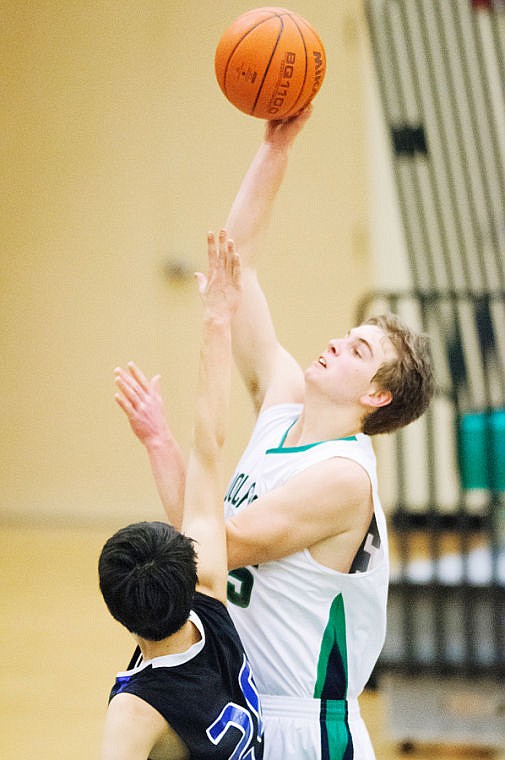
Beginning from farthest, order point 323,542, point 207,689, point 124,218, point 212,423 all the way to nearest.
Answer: point 124,218
point 323,542
point 212,423
point 207,689

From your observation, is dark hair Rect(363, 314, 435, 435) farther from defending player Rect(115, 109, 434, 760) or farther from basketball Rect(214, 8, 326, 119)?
basketball Rect(214, 8, 326, 119)

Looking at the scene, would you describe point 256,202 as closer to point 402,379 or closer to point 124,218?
point 402,379

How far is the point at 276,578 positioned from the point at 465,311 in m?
2.50

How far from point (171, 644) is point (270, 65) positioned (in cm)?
134

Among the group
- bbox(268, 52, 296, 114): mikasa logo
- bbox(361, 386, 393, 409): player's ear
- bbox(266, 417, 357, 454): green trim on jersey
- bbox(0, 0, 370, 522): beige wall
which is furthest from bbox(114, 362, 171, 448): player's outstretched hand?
bbox(0, 0, 370, 522): beige wall

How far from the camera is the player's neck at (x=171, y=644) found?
1756 millimetres

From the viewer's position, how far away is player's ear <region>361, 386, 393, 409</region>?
221 cm

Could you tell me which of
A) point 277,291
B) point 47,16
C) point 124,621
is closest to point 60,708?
point 124,621

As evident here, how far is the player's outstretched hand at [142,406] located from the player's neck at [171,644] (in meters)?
0.48

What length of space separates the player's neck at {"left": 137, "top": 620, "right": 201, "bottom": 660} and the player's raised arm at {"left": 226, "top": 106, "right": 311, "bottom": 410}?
72 cm

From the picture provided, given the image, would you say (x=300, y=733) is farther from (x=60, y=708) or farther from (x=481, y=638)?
(x=60, y=708)

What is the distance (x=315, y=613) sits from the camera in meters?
2.13

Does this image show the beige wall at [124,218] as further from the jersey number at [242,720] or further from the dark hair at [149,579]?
the dark hair at [149,579]

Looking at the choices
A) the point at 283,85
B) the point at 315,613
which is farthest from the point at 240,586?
the point at 283,85
